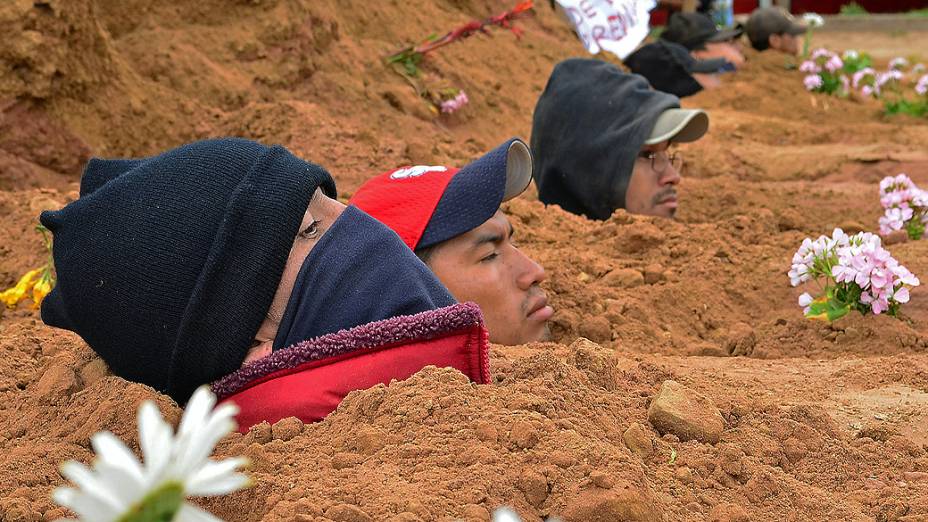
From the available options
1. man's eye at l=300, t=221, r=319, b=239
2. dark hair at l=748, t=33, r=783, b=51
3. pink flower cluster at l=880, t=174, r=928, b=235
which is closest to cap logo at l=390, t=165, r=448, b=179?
man's eye at l=300, t=221, r=319, b=239


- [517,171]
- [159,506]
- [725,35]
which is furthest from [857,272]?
[725,35]

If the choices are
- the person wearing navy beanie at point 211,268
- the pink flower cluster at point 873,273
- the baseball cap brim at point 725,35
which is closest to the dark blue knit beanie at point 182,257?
the person wearing navy beanie at point 211,268

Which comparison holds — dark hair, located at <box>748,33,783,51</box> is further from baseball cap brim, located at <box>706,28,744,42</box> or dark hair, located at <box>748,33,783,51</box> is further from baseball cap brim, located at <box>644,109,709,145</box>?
baseball cap brim, located at <box>644,109,709,145</box>

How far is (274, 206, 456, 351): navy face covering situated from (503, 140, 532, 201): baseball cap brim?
1584mm

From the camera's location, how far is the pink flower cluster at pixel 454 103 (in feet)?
24.9

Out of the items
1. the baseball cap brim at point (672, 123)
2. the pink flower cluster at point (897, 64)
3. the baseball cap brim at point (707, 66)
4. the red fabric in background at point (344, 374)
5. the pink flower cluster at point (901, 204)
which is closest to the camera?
the red fabric in background at point (344, 374)

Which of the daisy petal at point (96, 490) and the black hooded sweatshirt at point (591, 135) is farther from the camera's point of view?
the black hooded sweatshirt at point (591, 135)

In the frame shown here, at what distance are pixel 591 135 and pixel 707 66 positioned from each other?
623cm

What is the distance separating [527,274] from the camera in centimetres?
387

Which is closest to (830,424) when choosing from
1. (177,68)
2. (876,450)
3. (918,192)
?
(876,450)

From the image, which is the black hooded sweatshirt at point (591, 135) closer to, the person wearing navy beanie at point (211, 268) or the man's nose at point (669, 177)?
the man's nose at point (669, 177)

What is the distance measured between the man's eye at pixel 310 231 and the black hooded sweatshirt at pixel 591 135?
357cm

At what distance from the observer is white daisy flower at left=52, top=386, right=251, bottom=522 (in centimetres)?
82

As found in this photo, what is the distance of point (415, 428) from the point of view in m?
2.00
